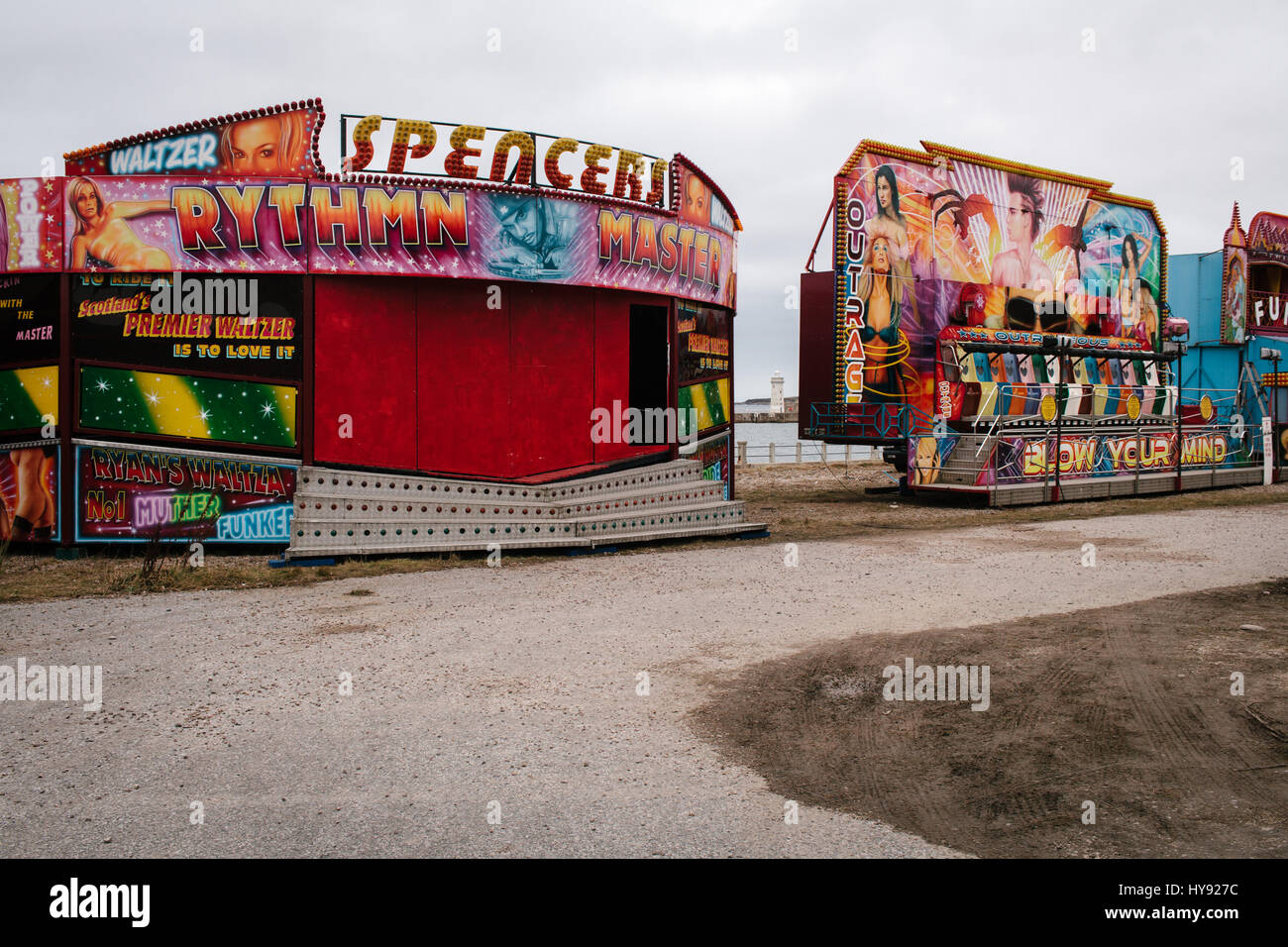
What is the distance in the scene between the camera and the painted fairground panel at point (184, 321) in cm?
1424

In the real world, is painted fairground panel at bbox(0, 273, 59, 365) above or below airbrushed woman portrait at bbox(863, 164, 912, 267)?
below

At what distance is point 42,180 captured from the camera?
1409 centimetres

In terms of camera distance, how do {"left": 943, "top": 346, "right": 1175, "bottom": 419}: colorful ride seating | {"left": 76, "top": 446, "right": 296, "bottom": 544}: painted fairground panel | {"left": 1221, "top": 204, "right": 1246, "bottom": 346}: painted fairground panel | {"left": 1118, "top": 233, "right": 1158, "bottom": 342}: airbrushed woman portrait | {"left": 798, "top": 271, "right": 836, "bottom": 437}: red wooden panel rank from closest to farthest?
{"left": 76, "top": 446, "right": 296, "bottom": 544}: painted fairground panel
{"left": 798, "top": 271, "right": 836, "bottom": 437}: red wooden panel
{"left": 943, "top": 346, "right": 1175, "bottom": 419}: colorful ride seating
{"left": 1118, "top": 233, "right": 1158, "bottom": 342}: airbrushed woman portrait
{"left": 1221, "top": 204, "right": 1246, "bottom": 346}: painted fairground panel

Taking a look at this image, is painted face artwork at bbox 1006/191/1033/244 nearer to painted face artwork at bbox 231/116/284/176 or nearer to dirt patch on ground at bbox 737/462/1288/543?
dirt patch on ground at bbox 737/462/1288/543

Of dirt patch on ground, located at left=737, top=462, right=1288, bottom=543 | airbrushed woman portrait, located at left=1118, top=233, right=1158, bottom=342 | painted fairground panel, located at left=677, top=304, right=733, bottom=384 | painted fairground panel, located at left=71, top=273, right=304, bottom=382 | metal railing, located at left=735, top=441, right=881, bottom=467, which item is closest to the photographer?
painted fairground panel, located at left=71, top=273, right=304, bottom=382

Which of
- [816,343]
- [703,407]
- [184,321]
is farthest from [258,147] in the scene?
[816,343]

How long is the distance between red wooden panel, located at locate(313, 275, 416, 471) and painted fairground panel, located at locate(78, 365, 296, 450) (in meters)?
0.58

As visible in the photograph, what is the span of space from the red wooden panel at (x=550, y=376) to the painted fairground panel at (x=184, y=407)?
3.42 m

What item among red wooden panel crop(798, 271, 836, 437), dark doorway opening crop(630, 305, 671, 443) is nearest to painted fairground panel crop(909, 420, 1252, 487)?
red wooden panel crop(798, 271, 836, 437)

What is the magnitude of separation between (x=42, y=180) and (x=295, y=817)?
42.4ft

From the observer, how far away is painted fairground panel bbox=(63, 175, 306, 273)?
1410cm

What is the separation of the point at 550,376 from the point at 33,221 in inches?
303
